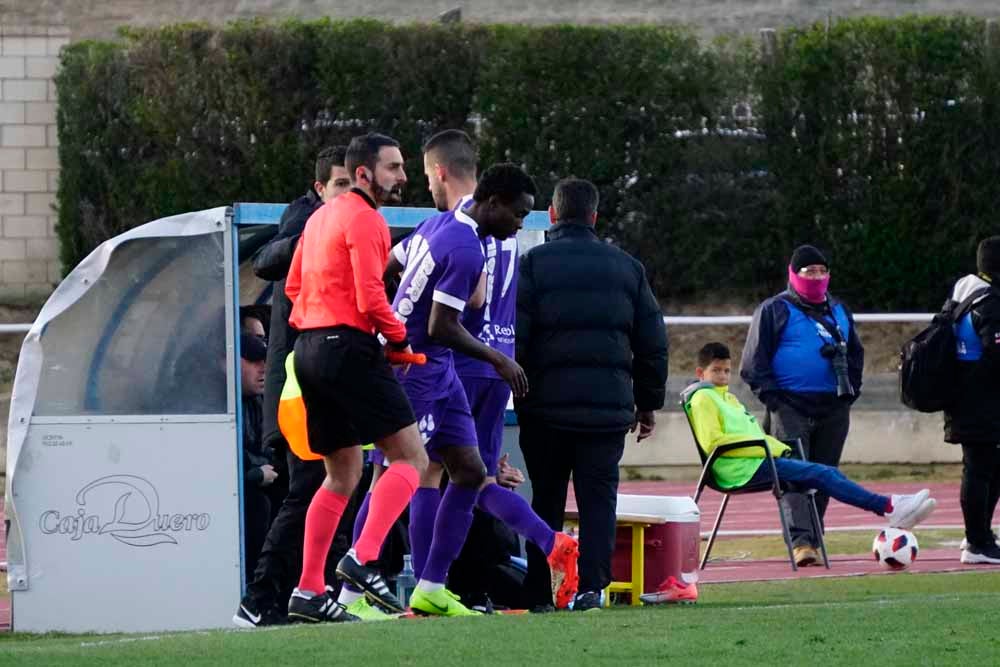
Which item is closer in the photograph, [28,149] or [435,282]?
[435,282]

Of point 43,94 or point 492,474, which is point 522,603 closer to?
point 492,474

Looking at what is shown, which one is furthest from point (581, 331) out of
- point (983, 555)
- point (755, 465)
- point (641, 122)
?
point (641, 122)

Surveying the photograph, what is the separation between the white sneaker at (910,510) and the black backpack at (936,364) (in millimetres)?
635

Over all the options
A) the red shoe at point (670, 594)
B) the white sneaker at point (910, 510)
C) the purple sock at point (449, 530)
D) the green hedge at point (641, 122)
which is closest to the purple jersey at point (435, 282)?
the purple sock at point (449, 530)

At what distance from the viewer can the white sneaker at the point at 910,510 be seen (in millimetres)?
11766

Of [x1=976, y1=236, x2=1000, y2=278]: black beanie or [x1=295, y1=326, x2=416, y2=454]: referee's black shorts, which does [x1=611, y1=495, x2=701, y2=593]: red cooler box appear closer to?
[x1=295, y1=326, x2=416, y2=454]: referee's black shorts

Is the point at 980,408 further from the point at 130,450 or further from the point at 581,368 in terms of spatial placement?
the point at 130,450

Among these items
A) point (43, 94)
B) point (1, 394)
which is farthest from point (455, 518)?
point (43, 94)

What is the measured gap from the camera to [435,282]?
8.55m

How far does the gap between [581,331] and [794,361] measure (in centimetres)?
376

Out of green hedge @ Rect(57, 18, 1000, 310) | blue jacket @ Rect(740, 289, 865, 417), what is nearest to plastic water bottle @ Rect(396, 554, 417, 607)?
blue jacket @ Rect(740, 289, 865, 417)

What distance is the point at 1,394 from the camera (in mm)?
20203

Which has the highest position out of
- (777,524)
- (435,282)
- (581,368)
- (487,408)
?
(435,282)

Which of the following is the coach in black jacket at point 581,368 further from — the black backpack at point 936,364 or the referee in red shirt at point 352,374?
the black backpack at point 936,364
